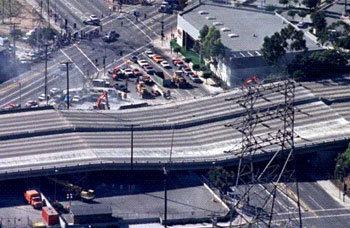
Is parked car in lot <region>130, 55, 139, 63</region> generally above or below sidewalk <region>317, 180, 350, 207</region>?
above

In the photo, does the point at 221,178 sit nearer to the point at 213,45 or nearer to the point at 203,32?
the point at 213,45

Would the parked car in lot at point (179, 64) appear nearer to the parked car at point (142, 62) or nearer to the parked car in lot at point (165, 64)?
the parked car in lot at point (165, 64)

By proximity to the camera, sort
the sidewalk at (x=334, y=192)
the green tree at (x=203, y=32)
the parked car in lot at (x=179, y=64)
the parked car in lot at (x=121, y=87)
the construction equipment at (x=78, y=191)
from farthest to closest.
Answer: the parked car in lot at (x=179, y=64)
the green tree at (x=203, y=32)
the parked car in lot at (x=121, y=87)
the sidewalk at (x=334, y=192)
the construction equipment at (x=78, y=191)

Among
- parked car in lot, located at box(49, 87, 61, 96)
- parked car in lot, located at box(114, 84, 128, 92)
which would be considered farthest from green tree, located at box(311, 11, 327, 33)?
parked car in lot, located at box(49, 87, 61, 96)

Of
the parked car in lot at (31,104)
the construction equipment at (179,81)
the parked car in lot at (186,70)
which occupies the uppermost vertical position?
the parked car in lot at (186,70)

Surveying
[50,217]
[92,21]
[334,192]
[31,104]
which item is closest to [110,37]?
[92,21]

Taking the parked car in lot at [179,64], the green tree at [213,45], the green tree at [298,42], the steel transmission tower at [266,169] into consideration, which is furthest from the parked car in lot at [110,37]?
the steel transmission tower at [266,169]

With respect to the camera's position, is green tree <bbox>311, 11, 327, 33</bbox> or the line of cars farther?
green tree <bbox>311, 11, 327, 33</bbox>

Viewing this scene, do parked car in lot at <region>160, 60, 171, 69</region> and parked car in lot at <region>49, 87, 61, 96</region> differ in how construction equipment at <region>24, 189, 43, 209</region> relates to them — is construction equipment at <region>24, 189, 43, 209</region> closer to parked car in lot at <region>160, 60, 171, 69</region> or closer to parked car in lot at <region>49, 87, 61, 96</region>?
parked car in lot at <region>49, 87, 61, 96</region>
